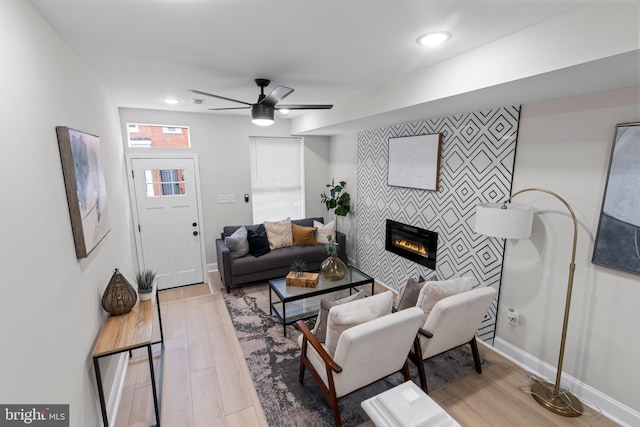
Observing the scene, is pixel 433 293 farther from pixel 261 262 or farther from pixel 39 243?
pixel 261 262

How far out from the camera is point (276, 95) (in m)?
2.48

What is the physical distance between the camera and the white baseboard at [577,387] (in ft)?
6.87

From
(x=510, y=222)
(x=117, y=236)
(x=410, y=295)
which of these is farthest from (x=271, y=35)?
(x=117, y=236)

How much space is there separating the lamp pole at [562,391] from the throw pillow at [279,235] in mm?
3178

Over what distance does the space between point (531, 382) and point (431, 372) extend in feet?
2.66

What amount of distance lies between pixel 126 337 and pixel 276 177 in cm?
373

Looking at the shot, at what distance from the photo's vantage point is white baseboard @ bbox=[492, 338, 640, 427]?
6.87ft

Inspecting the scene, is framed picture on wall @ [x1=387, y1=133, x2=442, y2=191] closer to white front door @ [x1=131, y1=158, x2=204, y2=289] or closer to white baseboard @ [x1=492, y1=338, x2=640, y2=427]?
white baseboard @ [x1=492, y1=338, x2=640, y2=427]

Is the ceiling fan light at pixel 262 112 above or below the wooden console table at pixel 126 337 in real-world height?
above

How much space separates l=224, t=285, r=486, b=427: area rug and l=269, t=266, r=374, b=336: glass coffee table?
0.14 m

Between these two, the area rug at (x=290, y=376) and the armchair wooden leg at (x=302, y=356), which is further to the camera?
the armchair wooden leg at (x=302, y=356)

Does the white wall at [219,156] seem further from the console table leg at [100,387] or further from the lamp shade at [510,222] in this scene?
the lamp shade at [510,222]

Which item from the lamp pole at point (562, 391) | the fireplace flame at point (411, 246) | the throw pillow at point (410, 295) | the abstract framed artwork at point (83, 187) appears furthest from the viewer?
the fireplace flame at point (411, 246)

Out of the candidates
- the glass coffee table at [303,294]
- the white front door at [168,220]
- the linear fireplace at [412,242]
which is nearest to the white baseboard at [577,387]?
the linear fireplace at [412,242]
